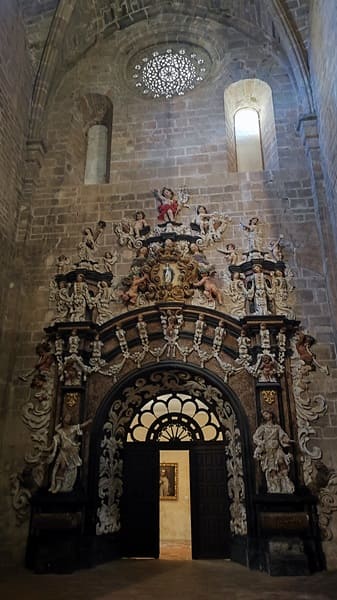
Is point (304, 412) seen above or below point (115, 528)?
above

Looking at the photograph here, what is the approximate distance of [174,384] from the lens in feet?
27.6

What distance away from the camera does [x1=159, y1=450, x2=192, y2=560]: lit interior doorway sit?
12.3 m

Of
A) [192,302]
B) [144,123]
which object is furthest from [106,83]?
[192,302]

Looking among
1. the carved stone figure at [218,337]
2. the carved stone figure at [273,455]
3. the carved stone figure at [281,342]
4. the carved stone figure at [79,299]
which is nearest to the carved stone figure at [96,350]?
the carved stone figure at [79,299]

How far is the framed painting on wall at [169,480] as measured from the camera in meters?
12.7

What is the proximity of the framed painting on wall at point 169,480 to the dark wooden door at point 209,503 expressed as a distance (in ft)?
15.6

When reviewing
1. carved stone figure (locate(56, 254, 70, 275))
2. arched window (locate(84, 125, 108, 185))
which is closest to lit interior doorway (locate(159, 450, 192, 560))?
carved stone figure (locate(56, 254, 70, 275))

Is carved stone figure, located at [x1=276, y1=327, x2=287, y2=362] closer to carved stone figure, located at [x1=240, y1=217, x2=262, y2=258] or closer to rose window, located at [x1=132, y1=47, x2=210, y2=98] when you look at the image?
carved stone figure, located at [x1=240, y1=217, x2=262, y2=258]

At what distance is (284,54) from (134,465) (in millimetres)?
8649

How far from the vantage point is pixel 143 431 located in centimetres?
880

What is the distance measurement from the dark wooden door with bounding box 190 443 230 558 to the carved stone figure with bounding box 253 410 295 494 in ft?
4.19

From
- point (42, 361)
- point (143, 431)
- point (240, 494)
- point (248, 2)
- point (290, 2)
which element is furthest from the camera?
point (248, 2)

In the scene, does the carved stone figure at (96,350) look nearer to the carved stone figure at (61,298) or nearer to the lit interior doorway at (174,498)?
the carved stone figure at (61,298)

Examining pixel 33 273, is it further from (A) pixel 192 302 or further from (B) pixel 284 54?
(B) pixel 284 54
